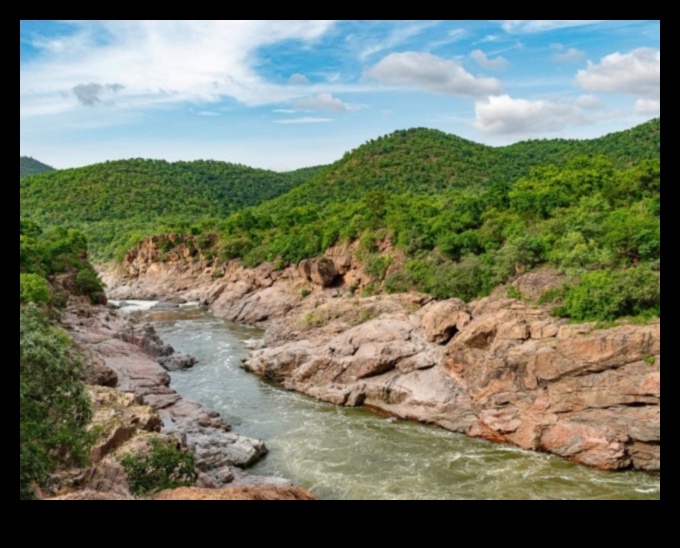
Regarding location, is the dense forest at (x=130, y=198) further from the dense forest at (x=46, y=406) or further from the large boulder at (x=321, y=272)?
the dense forest at (x=46, y=406)

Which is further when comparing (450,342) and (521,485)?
(450,342)

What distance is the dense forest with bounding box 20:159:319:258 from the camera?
5791 cm

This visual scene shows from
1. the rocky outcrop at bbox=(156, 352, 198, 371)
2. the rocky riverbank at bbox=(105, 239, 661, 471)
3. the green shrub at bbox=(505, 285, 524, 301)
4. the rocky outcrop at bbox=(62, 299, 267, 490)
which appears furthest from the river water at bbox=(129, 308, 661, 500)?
the green shrub at bbox=(505, 285, 524, 301)

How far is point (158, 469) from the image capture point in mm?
10773

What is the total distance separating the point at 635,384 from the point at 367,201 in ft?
81.0

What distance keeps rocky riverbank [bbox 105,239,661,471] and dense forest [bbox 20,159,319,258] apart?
99.5 feet

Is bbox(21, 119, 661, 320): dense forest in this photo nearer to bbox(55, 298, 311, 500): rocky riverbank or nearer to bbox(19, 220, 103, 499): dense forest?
bbox(55, 298, 311, 500): rocky riverbank

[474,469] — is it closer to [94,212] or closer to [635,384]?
[635,384]

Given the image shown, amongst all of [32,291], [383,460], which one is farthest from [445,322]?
[32,291]

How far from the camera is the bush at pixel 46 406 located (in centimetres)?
788

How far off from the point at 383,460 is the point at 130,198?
5911 cm

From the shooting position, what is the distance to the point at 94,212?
206ft
